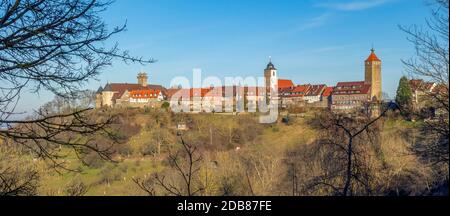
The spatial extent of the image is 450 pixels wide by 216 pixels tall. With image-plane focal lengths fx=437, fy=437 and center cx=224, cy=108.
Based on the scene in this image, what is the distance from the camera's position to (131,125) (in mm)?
33094

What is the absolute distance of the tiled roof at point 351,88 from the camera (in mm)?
29625

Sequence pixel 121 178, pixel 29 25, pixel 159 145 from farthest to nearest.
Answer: pixel 159 145
pixel 121 178
pixel 29 25

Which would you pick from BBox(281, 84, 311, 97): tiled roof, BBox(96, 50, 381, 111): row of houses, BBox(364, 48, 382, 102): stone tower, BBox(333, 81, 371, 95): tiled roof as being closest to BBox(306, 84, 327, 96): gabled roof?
BBox(96, 50, 381, 111): row of houses

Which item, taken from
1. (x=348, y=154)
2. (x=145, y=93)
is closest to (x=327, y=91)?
(x=145, y=93)

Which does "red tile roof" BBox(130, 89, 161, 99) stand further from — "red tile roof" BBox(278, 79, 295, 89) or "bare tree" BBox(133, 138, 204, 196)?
"bare tree" BBox(133, 138, 204, 196)

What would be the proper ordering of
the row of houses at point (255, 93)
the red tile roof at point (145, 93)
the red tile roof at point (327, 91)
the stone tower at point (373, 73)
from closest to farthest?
the stone tower at point (373, 73) → the row of houses at point (255, 93) → the red tile roof at point (145, 93) → the red tile roof at point (327, 91)

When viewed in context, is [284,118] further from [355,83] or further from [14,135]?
[14,135]

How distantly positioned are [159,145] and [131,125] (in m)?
2.74

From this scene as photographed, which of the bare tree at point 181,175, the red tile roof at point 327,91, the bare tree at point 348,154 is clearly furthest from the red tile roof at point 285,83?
the bare tree at point 181,175

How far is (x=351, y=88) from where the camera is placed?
3591cm

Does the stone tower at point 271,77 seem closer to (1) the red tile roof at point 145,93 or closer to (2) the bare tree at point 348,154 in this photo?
(1) the red tile roof at point 145,93

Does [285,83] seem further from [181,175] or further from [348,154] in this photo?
[348,154]
